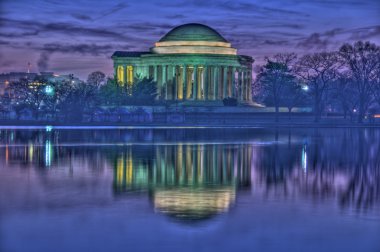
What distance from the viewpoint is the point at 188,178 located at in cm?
2683

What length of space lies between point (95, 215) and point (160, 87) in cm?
13410

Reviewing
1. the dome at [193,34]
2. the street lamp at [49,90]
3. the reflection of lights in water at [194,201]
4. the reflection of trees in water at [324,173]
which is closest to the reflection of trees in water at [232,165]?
the reflection of trees in water at [324,173]

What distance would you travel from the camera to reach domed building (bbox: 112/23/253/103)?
492ft

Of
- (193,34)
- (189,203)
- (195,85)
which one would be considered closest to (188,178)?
(189,203)

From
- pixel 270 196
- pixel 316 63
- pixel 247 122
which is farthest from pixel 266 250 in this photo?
pixel 316 63

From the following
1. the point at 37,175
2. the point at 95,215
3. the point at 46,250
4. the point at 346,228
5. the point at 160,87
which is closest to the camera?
the point at 46,250

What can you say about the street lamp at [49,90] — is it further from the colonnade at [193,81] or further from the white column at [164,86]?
the white column at [164,86]

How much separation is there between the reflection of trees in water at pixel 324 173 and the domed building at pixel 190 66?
106002 mm

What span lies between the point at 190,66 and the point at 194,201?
131 meters

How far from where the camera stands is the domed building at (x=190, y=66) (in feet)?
492

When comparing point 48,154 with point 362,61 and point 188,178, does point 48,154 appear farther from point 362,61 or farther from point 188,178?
point 362,61

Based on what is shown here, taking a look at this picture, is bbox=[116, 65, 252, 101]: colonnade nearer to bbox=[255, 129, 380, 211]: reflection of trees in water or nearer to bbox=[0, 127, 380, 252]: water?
bbox=[255, 129, 380, 211]: reflection of trees in water

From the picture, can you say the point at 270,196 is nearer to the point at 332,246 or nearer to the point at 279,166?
the point at 332,246

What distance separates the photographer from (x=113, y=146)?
46156 millimetres
